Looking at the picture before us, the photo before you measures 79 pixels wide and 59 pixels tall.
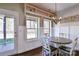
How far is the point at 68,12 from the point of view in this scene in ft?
6.99

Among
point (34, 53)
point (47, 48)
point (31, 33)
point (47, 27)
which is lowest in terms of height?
point (34, 53)

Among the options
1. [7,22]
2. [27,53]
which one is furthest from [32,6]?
[27,53]

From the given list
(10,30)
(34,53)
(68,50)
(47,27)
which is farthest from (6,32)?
(68,50)

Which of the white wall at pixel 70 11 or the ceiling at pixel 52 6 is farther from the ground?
the ceiling at pixel 52 6

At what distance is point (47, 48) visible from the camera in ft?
7.25

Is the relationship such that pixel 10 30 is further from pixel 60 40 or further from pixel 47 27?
pixel 60 40

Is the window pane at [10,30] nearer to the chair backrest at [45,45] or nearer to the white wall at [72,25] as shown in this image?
the chair backrest at [45,45]

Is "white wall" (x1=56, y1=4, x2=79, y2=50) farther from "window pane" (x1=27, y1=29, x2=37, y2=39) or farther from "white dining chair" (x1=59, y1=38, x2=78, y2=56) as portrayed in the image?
"window pane" (x1=27, y1=29, x2=37, y2=39)

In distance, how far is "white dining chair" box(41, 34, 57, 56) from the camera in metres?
2.19

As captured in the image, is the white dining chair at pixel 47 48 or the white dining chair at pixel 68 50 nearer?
the white dining chair at pixel 68 50

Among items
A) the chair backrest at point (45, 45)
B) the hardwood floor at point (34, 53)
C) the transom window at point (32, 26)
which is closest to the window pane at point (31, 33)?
the transom window at point (32, 26)

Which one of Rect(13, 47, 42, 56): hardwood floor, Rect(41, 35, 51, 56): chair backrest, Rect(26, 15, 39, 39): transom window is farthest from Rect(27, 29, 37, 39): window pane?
Rect(13, 47, 42, 56): hardwood floor

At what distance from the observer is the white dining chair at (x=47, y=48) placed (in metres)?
2.19

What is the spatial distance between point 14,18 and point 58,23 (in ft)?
2.97
